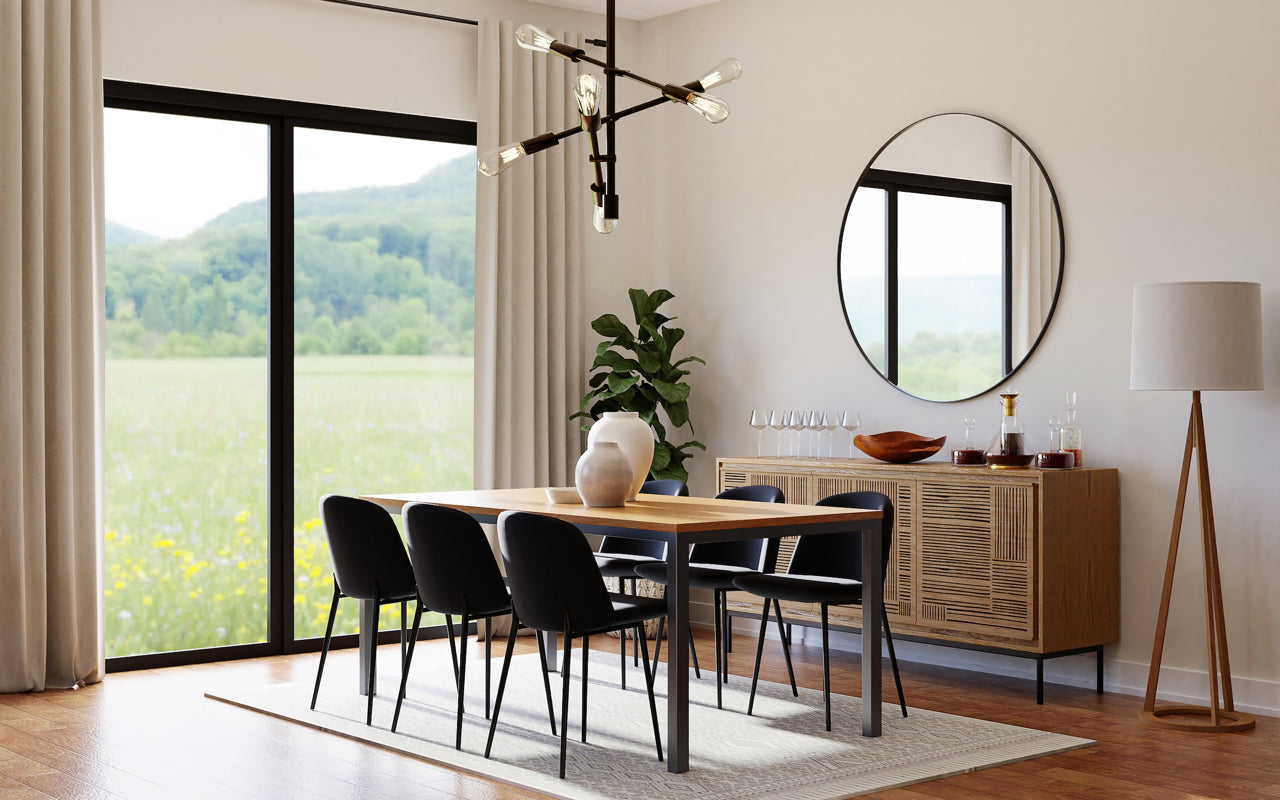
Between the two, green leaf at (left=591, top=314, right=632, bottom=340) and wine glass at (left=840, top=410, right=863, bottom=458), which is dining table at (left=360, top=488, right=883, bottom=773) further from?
green leaf at (left=591, top=314, right=632, bottom=340)

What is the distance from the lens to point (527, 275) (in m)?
6.87

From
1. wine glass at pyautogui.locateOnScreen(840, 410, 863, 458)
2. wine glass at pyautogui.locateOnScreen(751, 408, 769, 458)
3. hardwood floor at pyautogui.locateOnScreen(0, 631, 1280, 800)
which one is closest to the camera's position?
hardwood floor at pyautogui.locateOnScreen(0, 631, 1280, 800)

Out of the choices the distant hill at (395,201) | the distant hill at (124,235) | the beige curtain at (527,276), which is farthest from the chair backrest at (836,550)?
the distant hill at (124,235)

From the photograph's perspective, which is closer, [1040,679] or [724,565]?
[1040,679]

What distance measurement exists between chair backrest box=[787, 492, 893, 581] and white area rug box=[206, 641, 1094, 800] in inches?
19.2

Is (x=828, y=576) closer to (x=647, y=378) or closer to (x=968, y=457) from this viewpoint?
(x=968, y=457)

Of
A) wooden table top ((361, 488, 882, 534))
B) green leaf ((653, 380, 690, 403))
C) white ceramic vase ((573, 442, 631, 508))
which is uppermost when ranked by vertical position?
green leaf ((653, 380, 690, 403))

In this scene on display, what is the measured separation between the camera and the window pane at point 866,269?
6285 mm

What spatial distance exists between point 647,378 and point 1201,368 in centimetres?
289

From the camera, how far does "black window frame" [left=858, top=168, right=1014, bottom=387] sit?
573 cm

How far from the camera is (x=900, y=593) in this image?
18.2 ft

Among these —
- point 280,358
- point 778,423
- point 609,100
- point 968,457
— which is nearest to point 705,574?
point 968,457

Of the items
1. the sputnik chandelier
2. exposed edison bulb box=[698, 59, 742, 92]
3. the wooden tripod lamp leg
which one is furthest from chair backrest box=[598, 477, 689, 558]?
exposed edison bulb box=[698, 59, 742, 92]

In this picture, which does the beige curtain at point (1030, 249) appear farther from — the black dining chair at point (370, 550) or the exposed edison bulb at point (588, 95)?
the black dining chair at point (370, 550)
